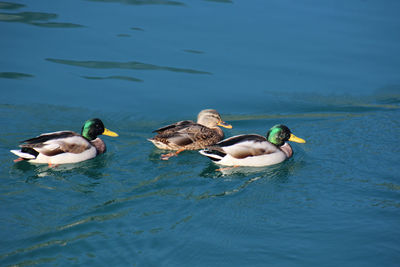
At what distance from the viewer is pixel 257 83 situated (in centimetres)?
1355

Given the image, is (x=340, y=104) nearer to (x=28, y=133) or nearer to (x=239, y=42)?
(x=239, y=42)

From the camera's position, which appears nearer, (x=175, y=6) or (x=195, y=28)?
(x=195, y=28)

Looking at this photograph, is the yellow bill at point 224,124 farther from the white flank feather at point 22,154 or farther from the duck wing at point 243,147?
the white flank feather at point 22,154

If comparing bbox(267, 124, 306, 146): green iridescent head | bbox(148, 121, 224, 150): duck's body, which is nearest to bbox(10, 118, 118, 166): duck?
bbox(148, 121, 224, 150): duck's body

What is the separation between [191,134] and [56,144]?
2600mm

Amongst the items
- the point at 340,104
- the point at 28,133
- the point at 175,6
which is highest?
the point at 175,6

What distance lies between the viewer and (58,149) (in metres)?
9.52

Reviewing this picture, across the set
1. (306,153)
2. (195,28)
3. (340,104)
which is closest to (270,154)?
(306,153)

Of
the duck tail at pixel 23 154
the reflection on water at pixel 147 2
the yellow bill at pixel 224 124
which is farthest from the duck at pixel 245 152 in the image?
the reflection on water at pixel 147 2

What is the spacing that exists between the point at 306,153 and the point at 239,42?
20.0 feet

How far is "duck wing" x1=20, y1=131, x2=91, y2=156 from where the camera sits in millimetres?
9383

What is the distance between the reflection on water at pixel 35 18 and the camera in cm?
1611

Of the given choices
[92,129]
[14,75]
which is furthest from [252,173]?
[14,75]

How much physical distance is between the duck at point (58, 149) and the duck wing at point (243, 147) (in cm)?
221
